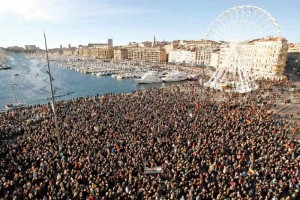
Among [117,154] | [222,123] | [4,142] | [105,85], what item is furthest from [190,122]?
[105,85]

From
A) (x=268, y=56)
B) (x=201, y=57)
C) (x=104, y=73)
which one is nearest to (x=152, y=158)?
(x=268, y=56)

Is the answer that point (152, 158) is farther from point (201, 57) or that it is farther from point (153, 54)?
point (153, 54)

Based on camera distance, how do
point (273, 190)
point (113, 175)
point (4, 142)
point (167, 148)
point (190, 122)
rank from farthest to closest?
point (190, 122)
point (4, 142)
point (167, 148)
point (113, 175)
point (273, 190)

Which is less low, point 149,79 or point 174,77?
point 174,77

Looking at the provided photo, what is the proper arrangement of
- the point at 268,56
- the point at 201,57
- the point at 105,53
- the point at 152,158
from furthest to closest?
the point at 105,53 → the point at 201,57 → the point at 268,56 → the point at 152,158

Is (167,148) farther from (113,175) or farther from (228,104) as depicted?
(228,104)

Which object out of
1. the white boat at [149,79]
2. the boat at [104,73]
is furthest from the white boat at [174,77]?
the boat at [104,73]
